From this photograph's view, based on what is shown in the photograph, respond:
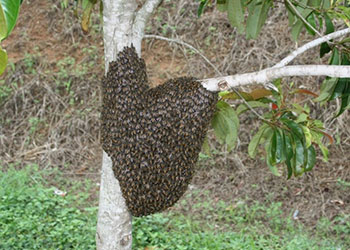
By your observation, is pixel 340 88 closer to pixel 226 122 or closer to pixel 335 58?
pixel 335 58

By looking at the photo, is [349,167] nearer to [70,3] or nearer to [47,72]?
[47,72]

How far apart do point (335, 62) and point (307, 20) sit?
0.30 m

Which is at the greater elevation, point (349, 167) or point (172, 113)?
point (172, 113)

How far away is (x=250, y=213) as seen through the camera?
4.13 metres

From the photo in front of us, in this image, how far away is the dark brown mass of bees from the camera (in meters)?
1.76

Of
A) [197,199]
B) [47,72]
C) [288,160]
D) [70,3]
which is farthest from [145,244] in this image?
[70,3]

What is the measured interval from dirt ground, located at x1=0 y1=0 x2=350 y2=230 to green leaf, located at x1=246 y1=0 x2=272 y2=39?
2.47m

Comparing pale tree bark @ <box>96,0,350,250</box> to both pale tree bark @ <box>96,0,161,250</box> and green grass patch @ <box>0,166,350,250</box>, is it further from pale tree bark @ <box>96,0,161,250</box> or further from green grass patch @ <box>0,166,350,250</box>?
green grass patch @ <box>0,166,350,250</box>

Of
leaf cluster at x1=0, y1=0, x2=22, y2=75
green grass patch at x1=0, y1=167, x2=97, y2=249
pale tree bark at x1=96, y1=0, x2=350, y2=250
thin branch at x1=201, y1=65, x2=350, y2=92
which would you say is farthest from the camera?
green grass patch at x1=0, y1=167, x2=97, y2=249

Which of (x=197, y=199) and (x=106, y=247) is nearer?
(x=106, y=247)

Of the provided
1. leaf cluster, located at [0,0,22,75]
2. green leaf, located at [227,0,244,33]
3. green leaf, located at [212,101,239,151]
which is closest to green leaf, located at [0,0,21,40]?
leaf cluster, located at [0,0,22,75]

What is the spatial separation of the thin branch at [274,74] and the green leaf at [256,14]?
57 centimetres

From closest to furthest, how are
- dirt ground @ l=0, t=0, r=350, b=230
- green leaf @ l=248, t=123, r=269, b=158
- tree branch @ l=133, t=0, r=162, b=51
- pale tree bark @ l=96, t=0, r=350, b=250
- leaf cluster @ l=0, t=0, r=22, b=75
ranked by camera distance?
1. leaf cluster @ l=0, t=0, r=22, b=75
2. pale tree bark @ l=96, t=0, r=350, b=250
3. tree branch @ l=133, t=0, r=162, b=51
4. green leaf @ l=248, t=123, r=269, b=158
5. dirt ground @ l=0, t=0, r=350, b=230

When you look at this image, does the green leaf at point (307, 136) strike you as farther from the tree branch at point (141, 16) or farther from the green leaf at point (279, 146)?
the tree branch at point (141, 16)
